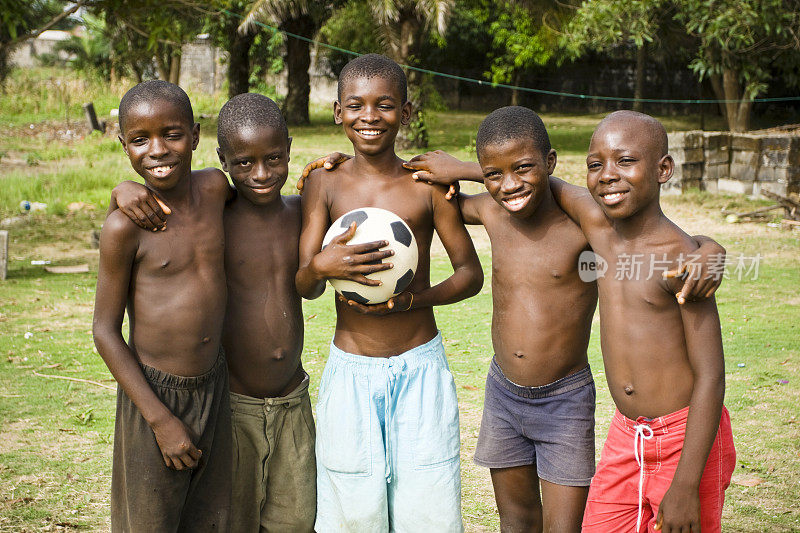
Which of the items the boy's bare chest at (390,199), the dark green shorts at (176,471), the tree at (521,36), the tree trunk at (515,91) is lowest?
the dark green shorts at (176,471)

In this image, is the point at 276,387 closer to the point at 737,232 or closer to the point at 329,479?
the point at 329,479

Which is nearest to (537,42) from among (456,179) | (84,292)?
(84,292)

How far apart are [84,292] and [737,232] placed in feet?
24.2

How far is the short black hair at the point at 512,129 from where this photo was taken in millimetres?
2869

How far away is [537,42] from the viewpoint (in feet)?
67.2

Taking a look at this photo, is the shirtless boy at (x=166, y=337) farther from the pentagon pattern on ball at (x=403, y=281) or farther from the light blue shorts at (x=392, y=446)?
the pentagon pattern on ball at (x=403, y=281)

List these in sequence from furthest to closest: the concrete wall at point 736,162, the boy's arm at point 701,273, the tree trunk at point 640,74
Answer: the tree trunk at point 640,74 < the concrete wall at point 736,162 < the boy's arm at point 701,273

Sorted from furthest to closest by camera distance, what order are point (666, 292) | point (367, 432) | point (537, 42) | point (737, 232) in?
point (537, 42)
point (737, 232)
point (367, 432)
point (666, 292)

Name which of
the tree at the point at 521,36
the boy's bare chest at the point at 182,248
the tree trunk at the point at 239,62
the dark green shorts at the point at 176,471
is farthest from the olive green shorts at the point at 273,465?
the tree trunk at the point at 239,62

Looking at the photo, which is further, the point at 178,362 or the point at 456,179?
the point at 456,179

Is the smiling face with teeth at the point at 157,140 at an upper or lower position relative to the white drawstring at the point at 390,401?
upper

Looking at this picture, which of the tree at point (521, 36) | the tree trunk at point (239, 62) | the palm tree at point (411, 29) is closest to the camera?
the palm tree at point (411, 29)

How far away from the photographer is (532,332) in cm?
296

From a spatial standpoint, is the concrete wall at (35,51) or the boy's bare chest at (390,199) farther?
the concrete wall at (35,51)
